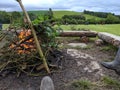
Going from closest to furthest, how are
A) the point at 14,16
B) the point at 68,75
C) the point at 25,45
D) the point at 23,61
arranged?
the point at 68,75 < the point at 23,61 < the point at 25,45 < the point at 14,16

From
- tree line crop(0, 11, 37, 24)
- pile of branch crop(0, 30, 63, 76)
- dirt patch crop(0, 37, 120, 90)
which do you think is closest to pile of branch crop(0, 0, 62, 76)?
pile of branch crop(0, 30, 63, 76)

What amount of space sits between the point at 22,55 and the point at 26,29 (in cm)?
48

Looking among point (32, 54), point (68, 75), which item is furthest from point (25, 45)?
point (68, 75)

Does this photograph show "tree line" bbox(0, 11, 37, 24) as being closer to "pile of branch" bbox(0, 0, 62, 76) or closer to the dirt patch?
"pile of branch" bbox(0, 0, 62, 76)

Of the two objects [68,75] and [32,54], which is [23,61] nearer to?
[32,54]

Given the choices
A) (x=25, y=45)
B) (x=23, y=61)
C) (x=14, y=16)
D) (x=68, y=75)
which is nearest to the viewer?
(x=68, y=75)

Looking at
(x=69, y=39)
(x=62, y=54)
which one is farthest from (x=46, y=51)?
(x=69, y=39)

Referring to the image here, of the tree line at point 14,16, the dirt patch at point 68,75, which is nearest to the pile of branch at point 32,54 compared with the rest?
the dirt patch at point 68,75

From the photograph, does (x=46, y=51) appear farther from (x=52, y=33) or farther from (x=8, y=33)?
(x=8, y=33)

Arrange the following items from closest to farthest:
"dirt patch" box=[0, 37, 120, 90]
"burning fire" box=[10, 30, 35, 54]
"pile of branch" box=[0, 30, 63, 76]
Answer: "dirt patch" box=[0, 37, 120, 90]
"pile of branch" box=[0, 30, 63, 76]
"burning fire" box=[10, 30, 35, 54]

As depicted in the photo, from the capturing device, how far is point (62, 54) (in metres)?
5.02

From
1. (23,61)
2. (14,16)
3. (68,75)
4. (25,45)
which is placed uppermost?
(14,16)

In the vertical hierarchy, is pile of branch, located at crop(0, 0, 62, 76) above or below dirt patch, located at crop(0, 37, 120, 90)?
above

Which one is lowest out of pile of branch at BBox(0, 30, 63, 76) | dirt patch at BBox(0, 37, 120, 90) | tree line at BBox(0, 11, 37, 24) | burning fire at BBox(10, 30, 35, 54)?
dirt patch at BBox(0, 37, 120, 90)
